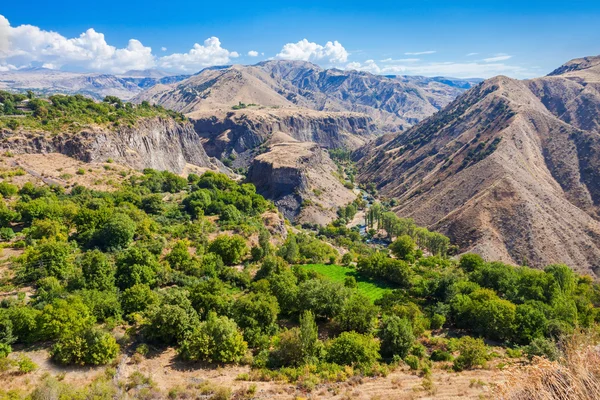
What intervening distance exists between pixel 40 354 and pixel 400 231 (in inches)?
3383

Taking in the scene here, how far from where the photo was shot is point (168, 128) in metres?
130

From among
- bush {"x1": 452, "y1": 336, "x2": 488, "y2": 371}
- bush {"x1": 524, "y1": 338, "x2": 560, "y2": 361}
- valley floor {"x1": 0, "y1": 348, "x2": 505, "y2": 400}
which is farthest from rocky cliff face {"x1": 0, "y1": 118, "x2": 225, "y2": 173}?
bush {"x1": 524, "y1": 338, "x2": 560, "y2": 361}

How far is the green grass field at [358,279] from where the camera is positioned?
50.3 metres

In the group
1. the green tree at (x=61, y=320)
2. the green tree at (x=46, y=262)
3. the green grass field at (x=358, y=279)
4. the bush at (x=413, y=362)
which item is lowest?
the green grass field at (x=358, y=279)

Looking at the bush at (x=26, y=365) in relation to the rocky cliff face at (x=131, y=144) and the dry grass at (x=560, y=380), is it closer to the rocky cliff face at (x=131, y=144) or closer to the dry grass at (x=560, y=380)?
the dry grass at (x=560, y=380)

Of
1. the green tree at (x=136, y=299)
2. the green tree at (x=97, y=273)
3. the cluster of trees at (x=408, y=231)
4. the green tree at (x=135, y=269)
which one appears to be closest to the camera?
the green tree at (x=136, y=299)

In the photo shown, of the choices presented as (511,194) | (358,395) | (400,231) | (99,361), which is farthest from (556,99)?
(99,361)

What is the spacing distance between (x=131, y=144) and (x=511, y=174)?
401 ft

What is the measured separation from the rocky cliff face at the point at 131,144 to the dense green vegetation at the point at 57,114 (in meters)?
2.98

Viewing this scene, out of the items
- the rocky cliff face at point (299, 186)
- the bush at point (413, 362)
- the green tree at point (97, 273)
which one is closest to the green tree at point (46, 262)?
the green tree at point (97, 273)

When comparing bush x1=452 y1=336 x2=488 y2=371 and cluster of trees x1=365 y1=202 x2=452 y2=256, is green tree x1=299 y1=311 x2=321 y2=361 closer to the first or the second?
bush x1=452 y1=336 x2=488 y2=371

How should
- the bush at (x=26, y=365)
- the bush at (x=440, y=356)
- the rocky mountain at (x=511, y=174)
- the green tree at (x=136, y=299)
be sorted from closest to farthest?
1. the bush at (x=26, y=365)
2. the bush at (x=440, y=356)
3. the green tree at (x=136, y=299)
4. the rocky mountain at (x=511, y=174)

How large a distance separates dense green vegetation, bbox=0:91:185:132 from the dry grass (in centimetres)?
9895

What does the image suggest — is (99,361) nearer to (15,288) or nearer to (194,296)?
(194,296)
